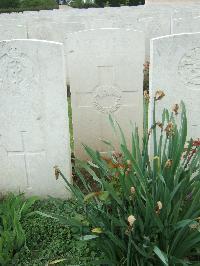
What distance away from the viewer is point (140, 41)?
3.46m

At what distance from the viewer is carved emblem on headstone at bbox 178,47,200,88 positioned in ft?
9.45

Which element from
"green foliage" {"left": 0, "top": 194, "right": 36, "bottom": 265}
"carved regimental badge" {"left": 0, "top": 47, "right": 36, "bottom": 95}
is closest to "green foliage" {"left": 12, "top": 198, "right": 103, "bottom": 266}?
"green foliage" {"left": 0, "top": 194, "right": 36, "bottom": 265}

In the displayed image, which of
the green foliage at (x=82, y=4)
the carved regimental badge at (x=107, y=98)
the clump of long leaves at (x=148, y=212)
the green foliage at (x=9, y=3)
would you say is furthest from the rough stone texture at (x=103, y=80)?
the green foliage at (x=9, y=3)

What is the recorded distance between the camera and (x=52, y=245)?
2.65m

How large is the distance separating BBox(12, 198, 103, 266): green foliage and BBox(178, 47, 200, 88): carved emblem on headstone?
1.34 m

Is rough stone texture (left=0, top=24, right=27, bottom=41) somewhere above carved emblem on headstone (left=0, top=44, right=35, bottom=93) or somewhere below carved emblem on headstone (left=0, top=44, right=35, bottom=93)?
above

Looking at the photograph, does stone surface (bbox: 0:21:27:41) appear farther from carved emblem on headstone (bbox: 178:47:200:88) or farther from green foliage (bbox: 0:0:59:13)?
green foliage (bbox: 0:0:59:13)

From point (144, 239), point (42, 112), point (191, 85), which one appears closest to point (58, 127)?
point (42, 112)

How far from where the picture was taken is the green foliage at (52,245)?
8.20 feet

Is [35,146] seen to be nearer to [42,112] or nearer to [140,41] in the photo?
[42,112]

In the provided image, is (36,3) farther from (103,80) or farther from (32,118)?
(32,118)

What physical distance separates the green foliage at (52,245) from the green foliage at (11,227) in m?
0.05

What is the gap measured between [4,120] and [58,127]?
444 millimetres

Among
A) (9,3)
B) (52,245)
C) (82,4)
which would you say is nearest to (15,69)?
(52,245)
